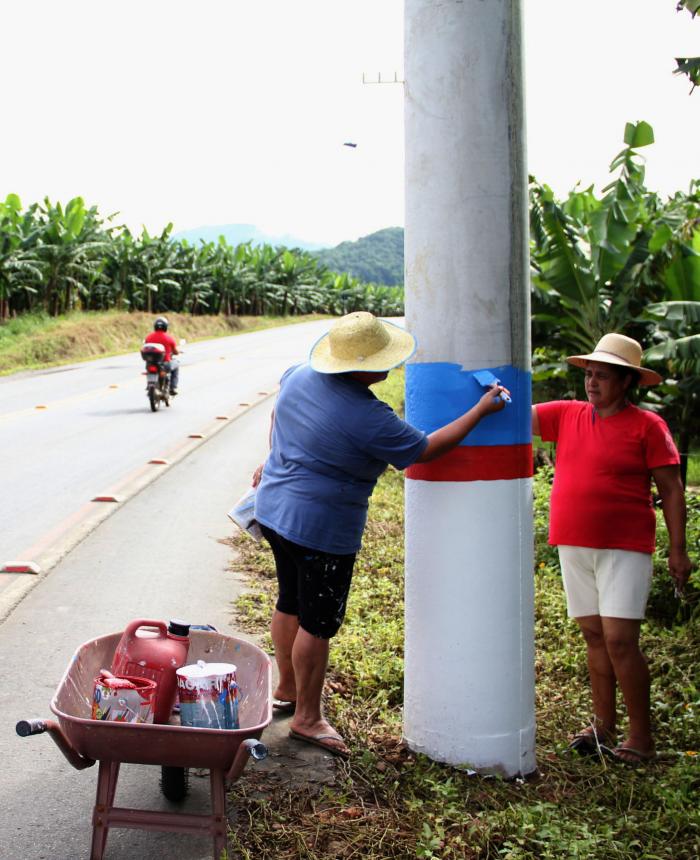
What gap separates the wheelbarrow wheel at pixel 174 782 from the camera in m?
3.81

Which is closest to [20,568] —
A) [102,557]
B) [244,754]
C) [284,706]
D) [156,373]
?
[102,557]

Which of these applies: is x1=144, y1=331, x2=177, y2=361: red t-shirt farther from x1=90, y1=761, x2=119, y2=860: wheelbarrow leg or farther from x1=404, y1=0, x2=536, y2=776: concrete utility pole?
x1=90, y1=761, x2=119, y2=860: wheelbarrow leg

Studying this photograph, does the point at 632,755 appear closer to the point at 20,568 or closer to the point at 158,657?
the point at 158,657

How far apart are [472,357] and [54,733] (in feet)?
7.32

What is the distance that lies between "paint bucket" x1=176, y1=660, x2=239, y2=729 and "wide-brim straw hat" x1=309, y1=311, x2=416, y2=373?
1.35 metres

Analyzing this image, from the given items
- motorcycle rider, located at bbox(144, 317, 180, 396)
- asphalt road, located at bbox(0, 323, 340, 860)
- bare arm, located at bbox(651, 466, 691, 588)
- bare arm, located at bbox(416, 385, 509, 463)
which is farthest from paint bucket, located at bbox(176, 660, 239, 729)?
motorcycle rider, located at bbox(144, 317, 180, 396)

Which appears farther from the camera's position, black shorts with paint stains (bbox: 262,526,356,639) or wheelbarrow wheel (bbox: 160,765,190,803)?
black shorts with paint stains (bbox: 262,526,356,639)

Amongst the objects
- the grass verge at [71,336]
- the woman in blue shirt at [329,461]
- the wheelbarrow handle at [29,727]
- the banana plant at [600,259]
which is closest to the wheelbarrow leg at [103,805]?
the wheelbarrow handle at [29,727]

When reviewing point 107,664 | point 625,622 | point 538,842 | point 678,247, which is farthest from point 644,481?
point 678,247

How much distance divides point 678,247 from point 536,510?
2880 millimetres

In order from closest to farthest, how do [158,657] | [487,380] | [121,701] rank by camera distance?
1. [121,701]
2. [158,657]
3. [487,380]

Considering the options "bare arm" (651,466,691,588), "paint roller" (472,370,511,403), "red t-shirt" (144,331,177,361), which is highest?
"paint roller" (472,370,511,403)

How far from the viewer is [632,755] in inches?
175

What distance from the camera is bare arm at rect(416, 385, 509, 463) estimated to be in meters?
4.08
